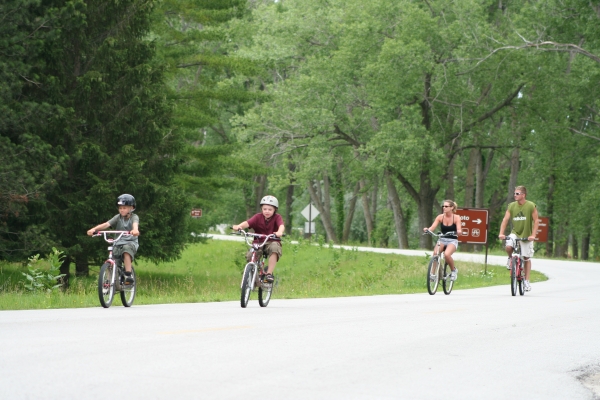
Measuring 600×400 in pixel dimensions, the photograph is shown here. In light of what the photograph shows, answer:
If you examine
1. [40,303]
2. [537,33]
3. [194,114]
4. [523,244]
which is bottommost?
[40,303]

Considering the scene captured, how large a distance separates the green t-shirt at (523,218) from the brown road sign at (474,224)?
10.4 metres

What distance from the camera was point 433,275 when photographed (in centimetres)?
2045

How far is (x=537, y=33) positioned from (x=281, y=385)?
38391 millimetres

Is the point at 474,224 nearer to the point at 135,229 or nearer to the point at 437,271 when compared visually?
the point at 437,271

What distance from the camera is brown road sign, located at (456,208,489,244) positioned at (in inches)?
1203

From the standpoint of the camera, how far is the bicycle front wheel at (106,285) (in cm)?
1461

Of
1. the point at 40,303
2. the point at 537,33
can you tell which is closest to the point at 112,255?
the point at 40,303

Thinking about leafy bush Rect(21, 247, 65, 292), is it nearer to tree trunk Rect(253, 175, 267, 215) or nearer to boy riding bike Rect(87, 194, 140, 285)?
boy riding bike Rect(87, 194, 140, 285)

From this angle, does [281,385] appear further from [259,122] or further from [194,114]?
[259,122]

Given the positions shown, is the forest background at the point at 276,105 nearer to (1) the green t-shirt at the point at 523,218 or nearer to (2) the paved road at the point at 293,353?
(1) the green t-shirt at the point at 523,218

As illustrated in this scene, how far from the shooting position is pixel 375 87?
48.5 metres

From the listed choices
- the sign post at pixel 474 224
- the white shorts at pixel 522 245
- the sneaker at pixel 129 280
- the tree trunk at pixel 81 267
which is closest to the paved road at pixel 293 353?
the sneaker at pixel 129 280

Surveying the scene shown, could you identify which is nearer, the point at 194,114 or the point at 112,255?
the point at 112,255

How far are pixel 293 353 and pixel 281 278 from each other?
2759 centimetres
